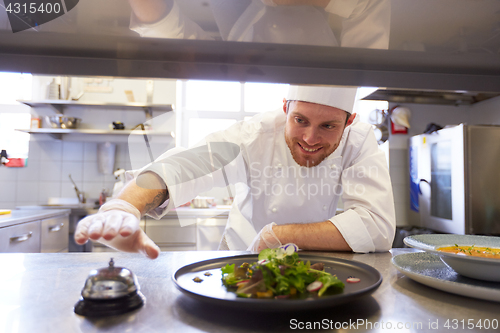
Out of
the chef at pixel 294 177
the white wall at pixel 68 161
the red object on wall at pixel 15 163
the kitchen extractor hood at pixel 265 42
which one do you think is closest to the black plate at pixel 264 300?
the chef at pixel 294 177

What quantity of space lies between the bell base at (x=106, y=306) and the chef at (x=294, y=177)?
1.11ft

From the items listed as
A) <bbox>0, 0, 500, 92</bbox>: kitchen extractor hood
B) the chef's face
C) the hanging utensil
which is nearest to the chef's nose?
the chef's face

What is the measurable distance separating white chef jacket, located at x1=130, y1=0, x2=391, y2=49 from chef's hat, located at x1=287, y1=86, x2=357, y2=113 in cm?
57

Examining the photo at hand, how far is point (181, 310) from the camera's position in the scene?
0.53 meters

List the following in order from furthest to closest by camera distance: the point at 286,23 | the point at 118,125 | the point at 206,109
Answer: the point at 118,125 < the point at 206,109 < the point at 286,23

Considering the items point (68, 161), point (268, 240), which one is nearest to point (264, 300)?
point (268, 240)

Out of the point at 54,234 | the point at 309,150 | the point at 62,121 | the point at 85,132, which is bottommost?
the point at 54,234

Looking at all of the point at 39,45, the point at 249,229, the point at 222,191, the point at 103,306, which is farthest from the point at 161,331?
the point at 222,191

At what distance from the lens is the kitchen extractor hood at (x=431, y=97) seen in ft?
9.83

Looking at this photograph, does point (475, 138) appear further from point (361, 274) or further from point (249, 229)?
point (361, 274)

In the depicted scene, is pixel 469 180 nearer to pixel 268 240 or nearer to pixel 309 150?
pixel 309 150

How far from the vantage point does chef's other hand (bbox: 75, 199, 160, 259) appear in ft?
1.82

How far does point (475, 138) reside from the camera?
2.54m

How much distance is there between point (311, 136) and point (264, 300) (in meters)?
0.82
